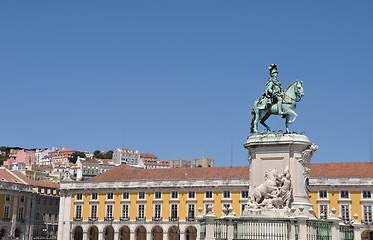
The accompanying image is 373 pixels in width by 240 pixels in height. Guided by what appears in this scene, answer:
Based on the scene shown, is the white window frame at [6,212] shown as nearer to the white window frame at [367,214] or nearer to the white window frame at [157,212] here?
the white window frame at [157,212]

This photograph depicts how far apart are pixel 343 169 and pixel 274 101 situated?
42.9 m

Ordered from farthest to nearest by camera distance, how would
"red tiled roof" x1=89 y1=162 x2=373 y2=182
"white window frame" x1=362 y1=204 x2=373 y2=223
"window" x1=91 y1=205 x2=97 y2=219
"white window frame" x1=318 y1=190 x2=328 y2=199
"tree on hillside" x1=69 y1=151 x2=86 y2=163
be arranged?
"tree on hillside" x1=69 y1=151 x2=86 y2=163 → "window" x1=91 y1=205 x2=97 y2=219 → "red tiled roof" x1=89 y1=162 x2=373 y2=182 → "white window frame" x1=318 y1=190 x2=328 y2=199 → "white window frame" x1=362 y1=204 x2=373 y2=223

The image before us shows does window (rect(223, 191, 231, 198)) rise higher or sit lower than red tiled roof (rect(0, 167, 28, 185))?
lower

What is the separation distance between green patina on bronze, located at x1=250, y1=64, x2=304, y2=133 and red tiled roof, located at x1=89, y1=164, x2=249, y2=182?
4244cm

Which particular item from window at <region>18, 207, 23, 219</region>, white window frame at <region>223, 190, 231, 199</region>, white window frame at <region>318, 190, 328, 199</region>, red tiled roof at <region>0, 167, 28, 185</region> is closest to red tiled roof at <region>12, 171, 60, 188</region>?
red tiled roof at <region>0, 167, 28, 185</region>

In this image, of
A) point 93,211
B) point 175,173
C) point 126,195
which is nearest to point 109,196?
point 126,195

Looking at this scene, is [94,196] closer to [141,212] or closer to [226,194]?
[141,212]

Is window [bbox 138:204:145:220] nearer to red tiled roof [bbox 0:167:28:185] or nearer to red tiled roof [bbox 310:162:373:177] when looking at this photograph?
red tiled roof [bbox 0:167:28:185]

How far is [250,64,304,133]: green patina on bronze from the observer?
27.8 m

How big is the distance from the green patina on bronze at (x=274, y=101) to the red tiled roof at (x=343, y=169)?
40.2 metres

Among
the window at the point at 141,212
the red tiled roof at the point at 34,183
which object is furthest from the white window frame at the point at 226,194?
the red tiled roof at the point at 34,183

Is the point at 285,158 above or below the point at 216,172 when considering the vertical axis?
below

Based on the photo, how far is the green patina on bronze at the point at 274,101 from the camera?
27812 mm

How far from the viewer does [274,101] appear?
28.1 metres
